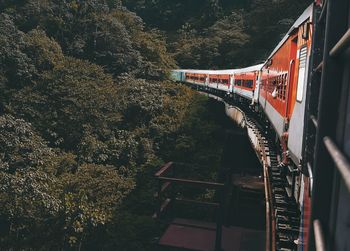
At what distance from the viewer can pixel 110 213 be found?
17.4 meters

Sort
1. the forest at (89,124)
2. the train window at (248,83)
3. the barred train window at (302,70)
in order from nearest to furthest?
1. the barred train window at (302,70)
2. the forest at (89,124)
3. the train window at (248,83)

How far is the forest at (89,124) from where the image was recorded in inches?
651

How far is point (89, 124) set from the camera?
22359 mm

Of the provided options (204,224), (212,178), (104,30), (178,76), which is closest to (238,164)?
(212,178)

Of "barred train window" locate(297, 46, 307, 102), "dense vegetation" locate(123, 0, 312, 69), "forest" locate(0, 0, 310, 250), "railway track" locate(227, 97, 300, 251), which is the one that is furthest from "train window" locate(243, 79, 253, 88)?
"dense vegetation" locate(123, 0, 312, 69)

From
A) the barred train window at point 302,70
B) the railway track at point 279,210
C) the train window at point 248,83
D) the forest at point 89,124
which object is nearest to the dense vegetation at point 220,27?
the forest at point 89,124

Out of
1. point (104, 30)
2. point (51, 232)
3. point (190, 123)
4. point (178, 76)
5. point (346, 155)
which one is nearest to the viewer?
point (346, 155)

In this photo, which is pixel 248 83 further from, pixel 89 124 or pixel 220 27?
pixel 220 27

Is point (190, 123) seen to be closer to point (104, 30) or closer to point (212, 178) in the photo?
point (212, 178)

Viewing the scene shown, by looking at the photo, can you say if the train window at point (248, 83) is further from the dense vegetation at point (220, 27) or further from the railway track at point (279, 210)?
the dense vegetation at point (220, 27)

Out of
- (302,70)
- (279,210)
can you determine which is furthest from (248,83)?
(302,70)

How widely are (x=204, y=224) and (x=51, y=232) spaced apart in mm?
6074

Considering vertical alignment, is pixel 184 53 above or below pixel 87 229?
above

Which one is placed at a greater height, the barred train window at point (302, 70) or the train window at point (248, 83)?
the barred train window at point (302, 70)
